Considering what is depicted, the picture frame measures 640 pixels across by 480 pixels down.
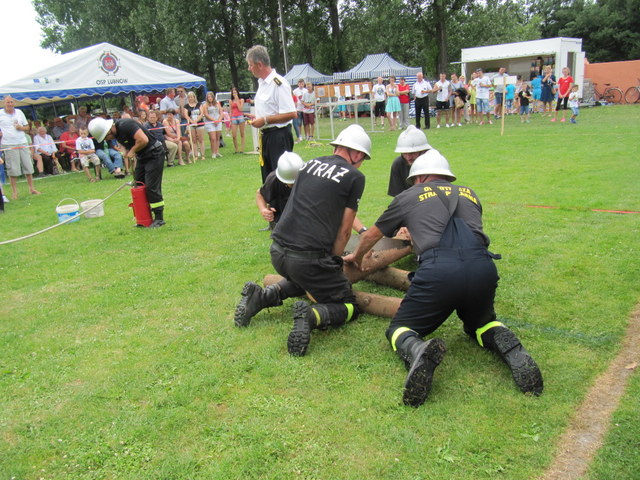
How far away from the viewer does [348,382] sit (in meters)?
3.43

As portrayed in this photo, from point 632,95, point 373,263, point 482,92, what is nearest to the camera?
point 373,263

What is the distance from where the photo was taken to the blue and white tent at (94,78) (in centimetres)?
1552

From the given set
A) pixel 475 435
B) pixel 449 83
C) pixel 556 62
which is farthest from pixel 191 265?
pixel 556 62

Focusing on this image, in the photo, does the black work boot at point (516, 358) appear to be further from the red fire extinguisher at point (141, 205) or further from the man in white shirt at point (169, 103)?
the man in white shirt at point (169, 103)

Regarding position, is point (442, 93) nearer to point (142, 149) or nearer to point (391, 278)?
point (142, 149)

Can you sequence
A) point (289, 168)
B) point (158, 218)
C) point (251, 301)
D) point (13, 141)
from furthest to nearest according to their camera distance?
point (13, 141), point (158, 218), point (289, 168), point (251, 301)

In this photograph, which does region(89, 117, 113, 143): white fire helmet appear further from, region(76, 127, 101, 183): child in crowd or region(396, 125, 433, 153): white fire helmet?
region(76, 127, 101, 183): child in crowd

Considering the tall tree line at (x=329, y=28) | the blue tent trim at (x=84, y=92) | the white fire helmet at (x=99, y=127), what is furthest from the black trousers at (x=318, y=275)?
the tall tree line at (x=329, y=28)

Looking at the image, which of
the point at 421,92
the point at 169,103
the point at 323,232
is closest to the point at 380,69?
the point at 421,92

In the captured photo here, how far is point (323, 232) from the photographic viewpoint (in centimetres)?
401

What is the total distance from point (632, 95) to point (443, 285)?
27829mm

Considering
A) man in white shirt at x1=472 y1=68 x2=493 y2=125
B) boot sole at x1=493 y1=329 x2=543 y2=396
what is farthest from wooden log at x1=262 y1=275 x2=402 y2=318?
man in white shirt at x1=472 y1=68 x2=493 y2=125

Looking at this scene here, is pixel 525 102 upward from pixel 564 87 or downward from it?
downward

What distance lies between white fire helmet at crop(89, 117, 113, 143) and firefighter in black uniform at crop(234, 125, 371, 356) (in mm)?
4242
